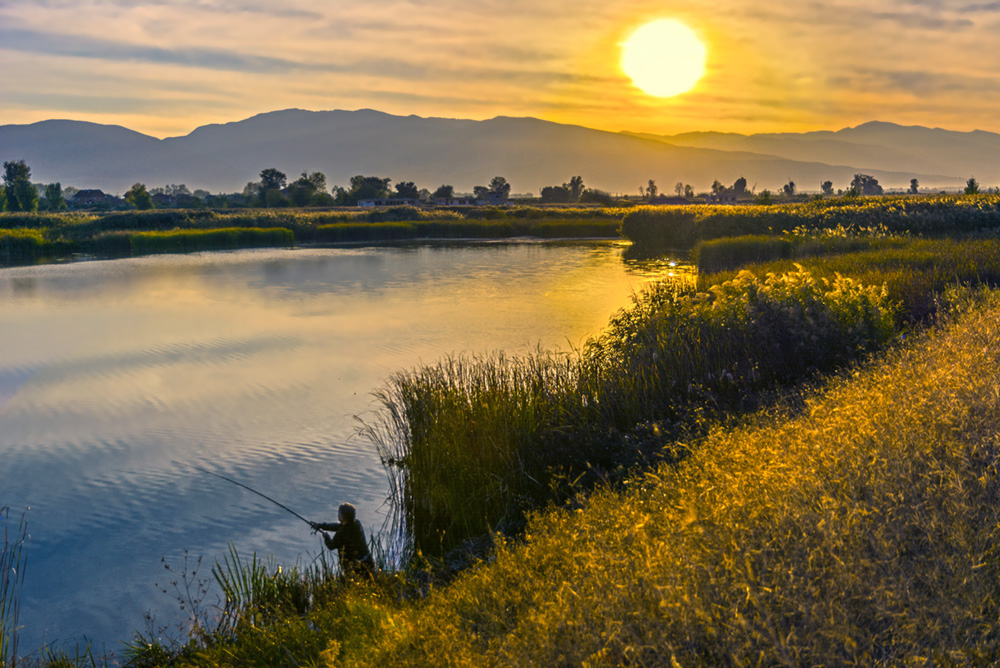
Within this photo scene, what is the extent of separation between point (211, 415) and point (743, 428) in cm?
885

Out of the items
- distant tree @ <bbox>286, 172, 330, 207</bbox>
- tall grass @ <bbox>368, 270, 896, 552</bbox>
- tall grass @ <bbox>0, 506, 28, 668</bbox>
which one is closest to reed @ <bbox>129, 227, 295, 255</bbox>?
tall grass @ <bbox>0, 506, 28, 668</bbox>

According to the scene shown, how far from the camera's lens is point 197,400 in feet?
40.4

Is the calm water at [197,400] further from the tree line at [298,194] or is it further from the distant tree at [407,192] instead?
the distant tree at [407,192]

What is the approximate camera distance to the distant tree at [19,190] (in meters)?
93.7

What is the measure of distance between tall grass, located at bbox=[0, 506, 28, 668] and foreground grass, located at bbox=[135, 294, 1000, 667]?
0.92 metres

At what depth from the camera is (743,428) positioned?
5668 millimetres

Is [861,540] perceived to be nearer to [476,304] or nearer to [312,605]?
[312,605]

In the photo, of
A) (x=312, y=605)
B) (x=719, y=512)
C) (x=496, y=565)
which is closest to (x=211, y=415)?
(x=312, y=605)

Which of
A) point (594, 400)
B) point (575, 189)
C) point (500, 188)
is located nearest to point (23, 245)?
point (594, 400)

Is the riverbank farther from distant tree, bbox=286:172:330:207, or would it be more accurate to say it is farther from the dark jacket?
distant tree, bbox=286:172:330:207

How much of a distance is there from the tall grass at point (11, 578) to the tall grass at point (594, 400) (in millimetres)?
3288

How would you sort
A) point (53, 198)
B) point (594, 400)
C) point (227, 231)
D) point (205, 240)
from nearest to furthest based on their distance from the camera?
1. point (594, 400)
2. point (205, 240)
3. point (227, 231)
4. point (53, 198)

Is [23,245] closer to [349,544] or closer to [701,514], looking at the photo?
[349,544]

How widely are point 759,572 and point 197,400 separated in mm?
11284
